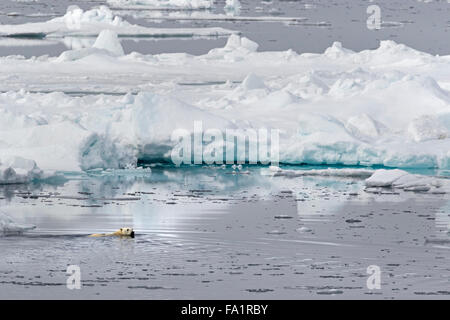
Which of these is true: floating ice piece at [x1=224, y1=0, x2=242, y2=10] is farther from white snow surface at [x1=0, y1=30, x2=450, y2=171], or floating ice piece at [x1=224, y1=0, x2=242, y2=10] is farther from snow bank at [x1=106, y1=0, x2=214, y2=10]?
white snow surface at [x1=0, y1=30, x2=450, y2=171]

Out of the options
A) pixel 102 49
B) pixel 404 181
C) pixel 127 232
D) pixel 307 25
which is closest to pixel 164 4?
pixel 307 25

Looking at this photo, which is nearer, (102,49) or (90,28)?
(102,49)

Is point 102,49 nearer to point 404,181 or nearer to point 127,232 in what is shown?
point 404,181

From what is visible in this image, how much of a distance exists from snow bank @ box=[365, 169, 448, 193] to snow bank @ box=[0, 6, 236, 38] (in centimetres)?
2023

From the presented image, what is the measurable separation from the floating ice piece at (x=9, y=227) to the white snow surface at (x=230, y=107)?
594cm

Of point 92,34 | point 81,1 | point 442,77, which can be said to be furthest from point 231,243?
point 81,1

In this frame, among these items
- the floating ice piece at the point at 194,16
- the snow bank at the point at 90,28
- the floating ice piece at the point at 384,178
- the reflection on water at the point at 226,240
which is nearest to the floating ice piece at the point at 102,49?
the snow bank at the point at 90,28

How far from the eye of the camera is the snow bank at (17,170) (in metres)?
19.5

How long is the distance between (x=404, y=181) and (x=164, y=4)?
29886mm

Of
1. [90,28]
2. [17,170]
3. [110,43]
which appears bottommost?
[17,170]

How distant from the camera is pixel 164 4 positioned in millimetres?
47906

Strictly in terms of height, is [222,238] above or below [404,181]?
below

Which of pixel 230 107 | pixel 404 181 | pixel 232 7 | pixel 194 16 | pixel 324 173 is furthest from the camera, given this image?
pixel 232 7

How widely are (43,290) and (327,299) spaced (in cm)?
268
